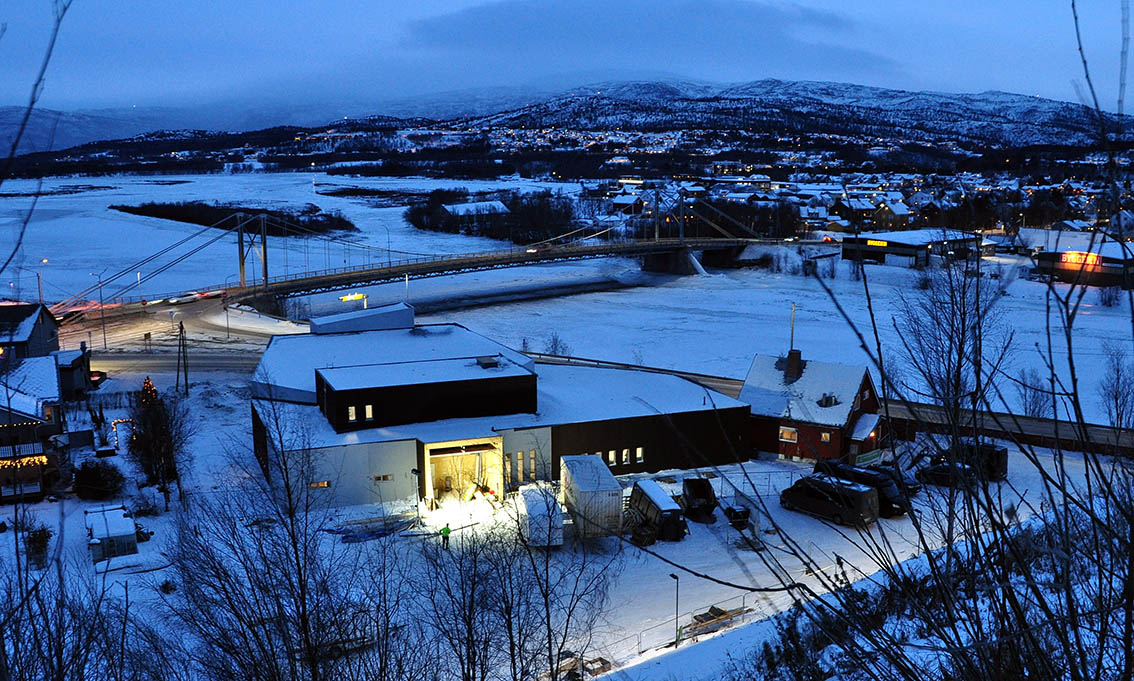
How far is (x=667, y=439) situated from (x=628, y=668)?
18.9ft

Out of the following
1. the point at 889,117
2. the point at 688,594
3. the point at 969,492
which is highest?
the point at 889,117

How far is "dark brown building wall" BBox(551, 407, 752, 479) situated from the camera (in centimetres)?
1185

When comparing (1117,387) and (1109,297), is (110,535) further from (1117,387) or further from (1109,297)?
(1109,297)

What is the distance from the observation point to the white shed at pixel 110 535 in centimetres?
867

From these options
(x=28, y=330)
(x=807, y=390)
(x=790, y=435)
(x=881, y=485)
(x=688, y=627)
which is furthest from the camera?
(x=28, y=330)

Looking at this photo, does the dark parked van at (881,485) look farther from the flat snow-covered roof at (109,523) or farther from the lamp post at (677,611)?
the flat snow-covered roof at (109,523)

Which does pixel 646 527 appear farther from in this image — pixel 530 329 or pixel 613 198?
pixel 613 198

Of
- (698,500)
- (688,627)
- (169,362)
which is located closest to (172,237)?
(169,362)

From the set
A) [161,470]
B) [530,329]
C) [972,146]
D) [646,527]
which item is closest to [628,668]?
[646,527]

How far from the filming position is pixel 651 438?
1227 cm

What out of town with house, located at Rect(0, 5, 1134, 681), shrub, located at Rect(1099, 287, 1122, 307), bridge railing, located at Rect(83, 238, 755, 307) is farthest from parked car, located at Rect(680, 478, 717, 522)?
shrub, located at Rect(1099, 287, 1122, 307)

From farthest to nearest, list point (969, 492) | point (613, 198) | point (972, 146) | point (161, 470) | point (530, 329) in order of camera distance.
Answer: point (972, 146), point (613, 198), point (530, 329), point (161, 470), point (969, 492)

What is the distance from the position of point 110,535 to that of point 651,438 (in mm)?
6616

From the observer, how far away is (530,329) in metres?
23.6
